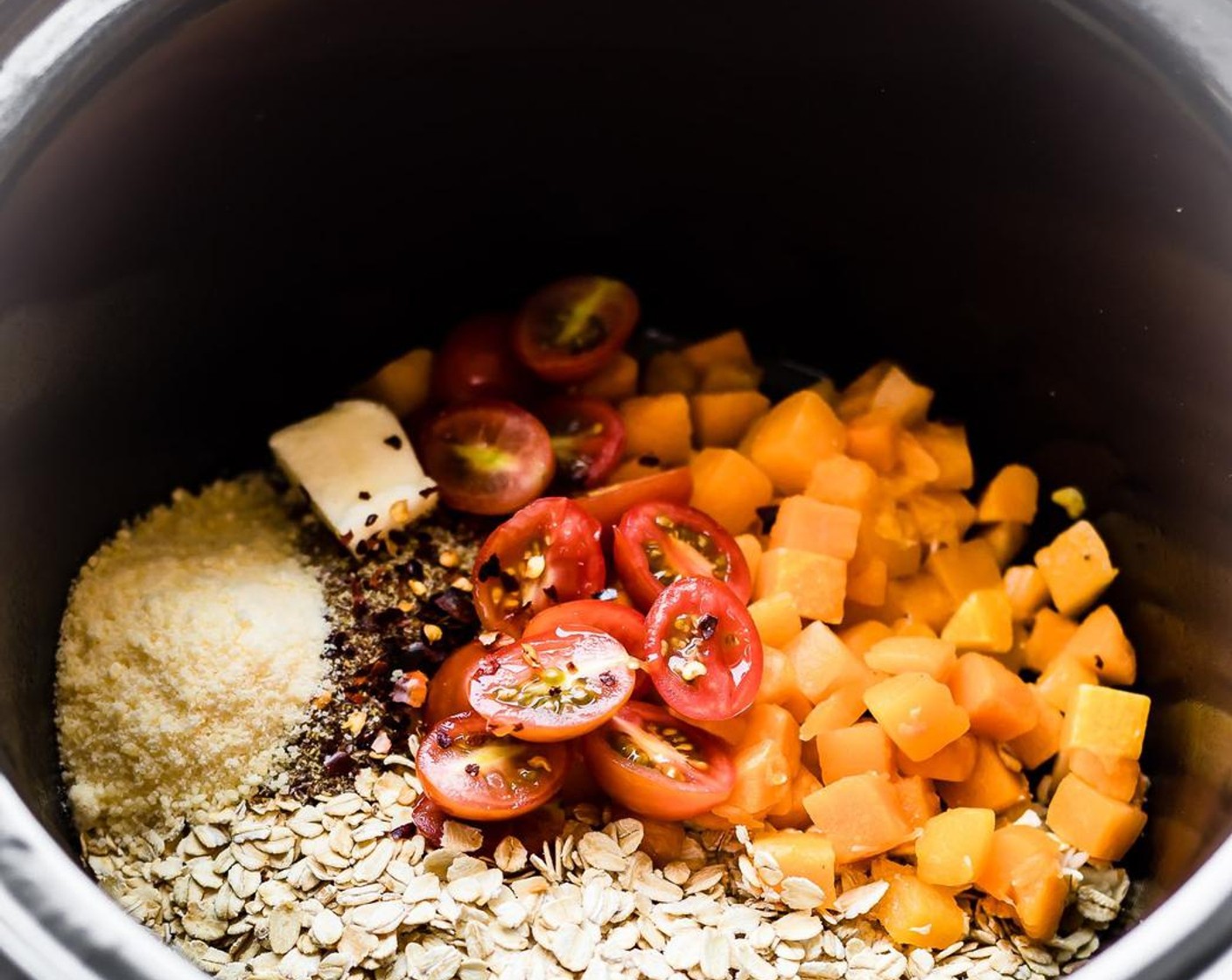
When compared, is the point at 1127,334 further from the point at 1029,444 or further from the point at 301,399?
the point at 301,399

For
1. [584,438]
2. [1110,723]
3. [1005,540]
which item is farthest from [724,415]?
[1110,723]

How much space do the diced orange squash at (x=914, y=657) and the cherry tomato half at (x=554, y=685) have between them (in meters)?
0.31

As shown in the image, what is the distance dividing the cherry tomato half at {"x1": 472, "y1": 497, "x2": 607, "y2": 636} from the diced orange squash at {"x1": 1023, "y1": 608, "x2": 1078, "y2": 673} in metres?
0.54

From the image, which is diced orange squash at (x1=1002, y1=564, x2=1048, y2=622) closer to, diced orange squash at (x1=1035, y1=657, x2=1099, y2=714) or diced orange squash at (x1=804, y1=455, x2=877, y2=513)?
diced orange squash at (x1=1035, y1=657, x2=1099, y2=714)

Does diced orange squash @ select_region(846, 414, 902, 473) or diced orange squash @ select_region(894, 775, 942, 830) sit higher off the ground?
diced orange squash @ select_region(846, 414, 902, 473)

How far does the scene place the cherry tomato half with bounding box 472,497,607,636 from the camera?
4.66 feet

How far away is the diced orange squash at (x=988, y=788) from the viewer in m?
1.41

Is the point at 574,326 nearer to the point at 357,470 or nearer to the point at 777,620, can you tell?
the point at 357,470

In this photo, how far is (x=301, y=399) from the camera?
5.48ft

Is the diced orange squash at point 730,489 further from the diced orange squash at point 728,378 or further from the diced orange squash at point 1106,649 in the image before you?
the diced orange squash at point 1106,649

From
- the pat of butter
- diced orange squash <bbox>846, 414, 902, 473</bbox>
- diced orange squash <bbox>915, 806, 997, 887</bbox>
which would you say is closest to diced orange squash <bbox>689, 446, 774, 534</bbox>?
diced orange squash <bbox>846, 414, 902, 473</bbox>

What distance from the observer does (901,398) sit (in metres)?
1.66

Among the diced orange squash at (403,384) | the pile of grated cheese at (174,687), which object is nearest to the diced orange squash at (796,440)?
the diced orange squash at (403,384)

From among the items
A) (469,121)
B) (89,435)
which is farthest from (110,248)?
(469,121)
